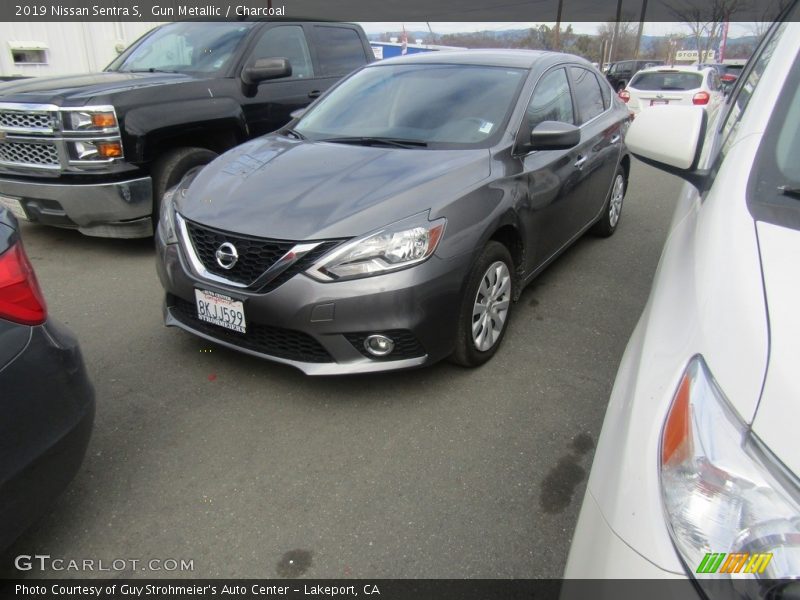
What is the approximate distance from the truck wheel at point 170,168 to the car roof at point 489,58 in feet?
5.89

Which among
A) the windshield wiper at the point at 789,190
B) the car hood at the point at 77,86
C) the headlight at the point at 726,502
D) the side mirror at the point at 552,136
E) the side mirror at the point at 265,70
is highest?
the side mirror at the point at 265,70

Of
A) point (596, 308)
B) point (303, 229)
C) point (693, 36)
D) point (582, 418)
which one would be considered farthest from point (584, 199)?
point (693, 36)

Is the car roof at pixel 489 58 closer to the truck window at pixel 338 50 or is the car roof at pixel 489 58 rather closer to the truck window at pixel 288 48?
the truck window at pixel 288 48

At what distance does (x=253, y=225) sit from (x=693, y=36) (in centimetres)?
4350

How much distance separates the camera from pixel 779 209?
149cm

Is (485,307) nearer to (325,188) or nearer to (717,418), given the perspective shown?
(325,188)

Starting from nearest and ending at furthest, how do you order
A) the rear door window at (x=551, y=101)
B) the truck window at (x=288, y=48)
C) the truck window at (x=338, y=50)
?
the rear door window at (x=551, y=101) → the truck window at (x=288, y=48) → the truck window at (x=338, y=50)

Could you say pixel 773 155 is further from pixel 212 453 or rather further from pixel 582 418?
pixel 212 453

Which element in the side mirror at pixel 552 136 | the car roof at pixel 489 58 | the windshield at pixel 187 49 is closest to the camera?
the side mirror at pixel 552 136

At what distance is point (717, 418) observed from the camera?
1.10 m

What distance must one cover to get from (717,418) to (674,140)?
1434 millimetres

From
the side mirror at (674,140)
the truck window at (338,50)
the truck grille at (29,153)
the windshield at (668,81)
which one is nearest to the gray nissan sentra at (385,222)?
the side mirror at (674,140)

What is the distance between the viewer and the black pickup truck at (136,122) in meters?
4.38

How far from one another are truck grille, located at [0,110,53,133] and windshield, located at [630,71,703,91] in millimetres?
12094
